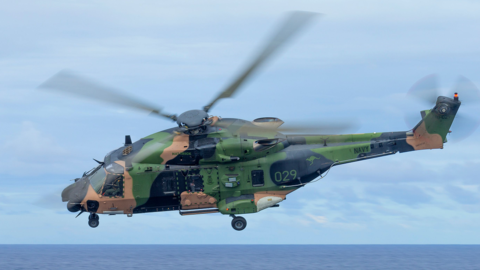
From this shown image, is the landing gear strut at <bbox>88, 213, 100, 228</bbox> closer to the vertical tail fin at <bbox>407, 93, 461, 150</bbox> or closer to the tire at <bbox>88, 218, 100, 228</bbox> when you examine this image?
the tire at <bbox>88, 218, 100, 228</bbox>

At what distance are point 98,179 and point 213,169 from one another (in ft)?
17.9

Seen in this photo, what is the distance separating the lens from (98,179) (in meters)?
23.0

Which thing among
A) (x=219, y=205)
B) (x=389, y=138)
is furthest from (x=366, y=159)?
(x=219, y=205)

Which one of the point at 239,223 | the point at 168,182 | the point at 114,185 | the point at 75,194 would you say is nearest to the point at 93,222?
the point at 75,194

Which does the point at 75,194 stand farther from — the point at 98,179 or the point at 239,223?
the point at 239,223

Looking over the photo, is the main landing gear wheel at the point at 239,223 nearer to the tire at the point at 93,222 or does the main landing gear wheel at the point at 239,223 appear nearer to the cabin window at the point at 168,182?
the cabin window at the point at 168,182

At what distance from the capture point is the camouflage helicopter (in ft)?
72.2

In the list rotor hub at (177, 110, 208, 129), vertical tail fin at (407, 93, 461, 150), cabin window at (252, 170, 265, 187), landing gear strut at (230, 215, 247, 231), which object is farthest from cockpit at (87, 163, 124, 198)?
vertical tail fin at (407, 93, 461, 150)

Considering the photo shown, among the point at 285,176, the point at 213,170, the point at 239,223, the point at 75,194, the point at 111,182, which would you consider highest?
the point at 213,170

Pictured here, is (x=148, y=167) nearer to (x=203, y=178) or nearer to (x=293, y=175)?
(x=203, y=178)

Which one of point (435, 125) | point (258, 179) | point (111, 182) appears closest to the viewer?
point (111, 182)

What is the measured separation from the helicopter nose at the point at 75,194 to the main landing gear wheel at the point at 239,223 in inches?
279

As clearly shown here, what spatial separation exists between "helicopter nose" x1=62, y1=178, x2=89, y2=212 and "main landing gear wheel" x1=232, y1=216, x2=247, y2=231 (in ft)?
23.2

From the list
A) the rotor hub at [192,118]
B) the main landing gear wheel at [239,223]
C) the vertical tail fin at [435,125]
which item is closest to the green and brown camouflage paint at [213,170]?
the main landing gear wheel at [239,223]
